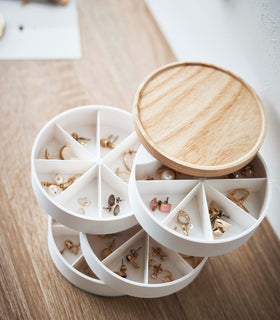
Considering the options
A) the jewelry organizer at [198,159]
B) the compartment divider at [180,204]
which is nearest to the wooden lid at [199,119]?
the jewelry organizer at [198,159]

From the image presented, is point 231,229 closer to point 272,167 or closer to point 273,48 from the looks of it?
point 272,167

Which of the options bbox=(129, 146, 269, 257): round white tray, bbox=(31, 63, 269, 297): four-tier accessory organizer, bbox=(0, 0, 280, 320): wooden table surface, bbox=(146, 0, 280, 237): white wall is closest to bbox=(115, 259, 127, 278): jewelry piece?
bbox=(31, 63, 269, 297): four-tier accessory organizer

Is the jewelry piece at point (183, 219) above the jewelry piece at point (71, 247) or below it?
above

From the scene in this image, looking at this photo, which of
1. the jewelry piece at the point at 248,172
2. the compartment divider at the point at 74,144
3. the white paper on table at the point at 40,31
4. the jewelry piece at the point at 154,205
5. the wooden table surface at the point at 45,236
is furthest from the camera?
the white paper on table at the point at 40,31

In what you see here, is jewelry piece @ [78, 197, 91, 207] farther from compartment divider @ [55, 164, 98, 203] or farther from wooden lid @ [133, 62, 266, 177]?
wooden lid @ [133, 62, 266, 177]

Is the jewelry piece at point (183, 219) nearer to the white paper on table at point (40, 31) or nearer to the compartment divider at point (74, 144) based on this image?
the compartment divider at point (74, 144)

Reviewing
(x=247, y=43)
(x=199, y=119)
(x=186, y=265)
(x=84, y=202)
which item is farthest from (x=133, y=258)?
(x=247, y=43)
